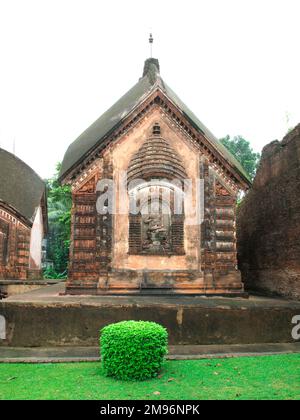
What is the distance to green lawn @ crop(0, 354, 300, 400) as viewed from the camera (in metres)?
6.40

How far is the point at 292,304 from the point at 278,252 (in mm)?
4340

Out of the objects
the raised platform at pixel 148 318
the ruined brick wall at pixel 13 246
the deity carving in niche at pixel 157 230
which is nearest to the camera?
the raised platform at pixel 148 318

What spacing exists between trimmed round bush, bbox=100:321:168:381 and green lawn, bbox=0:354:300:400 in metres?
0.21

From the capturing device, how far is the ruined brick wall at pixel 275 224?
13.8 m

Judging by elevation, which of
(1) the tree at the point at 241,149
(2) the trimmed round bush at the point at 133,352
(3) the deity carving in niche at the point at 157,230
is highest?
(1) the tree at the point at 241,149

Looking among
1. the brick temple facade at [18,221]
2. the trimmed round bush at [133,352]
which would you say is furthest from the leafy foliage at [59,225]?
the trimmed round bush at [133,352]

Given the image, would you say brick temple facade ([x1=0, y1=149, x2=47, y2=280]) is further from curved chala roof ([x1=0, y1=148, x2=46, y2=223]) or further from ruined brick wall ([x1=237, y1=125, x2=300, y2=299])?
ruined brick wall ([x1=237, y1=125, x2=300, y2=299])

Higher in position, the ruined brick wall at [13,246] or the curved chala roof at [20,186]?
the curved chala roof at [20,186]

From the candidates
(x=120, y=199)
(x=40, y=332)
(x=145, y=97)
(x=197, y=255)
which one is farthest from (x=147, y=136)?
(x=40, y=332)

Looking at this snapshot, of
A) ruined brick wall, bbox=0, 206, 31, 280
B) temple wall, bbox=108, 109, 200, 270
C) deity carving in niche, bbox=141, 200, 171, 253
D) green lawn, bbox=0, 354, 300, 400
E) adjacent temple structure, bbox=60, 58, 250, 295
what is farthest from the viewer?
ruined brick wall, bbox=0, 206, 31, 280

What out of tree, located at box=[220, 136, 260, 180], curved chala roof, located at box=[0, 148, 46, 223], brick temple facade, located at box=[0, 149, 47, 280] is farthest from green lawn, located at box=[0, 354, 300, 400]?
tree, located at box=[220, 136, 260, 180]

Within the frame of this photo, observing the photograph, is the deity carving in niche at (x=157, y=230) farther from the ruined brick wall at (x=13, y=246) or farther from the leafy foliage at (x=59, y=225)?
the leafy foliage at (x=59, y=225)

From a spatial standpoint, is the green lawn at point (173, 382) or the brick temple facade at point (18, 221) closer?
the green lawn at point (173, 382)

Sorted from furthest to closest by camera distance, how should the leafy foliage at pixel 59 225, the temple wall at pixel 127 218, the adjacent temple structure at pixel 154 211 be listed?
the leafy foliage at pixel 59 225, the temple wall at pixel 127 218, the adjacent temple structure at pixel 154 211
